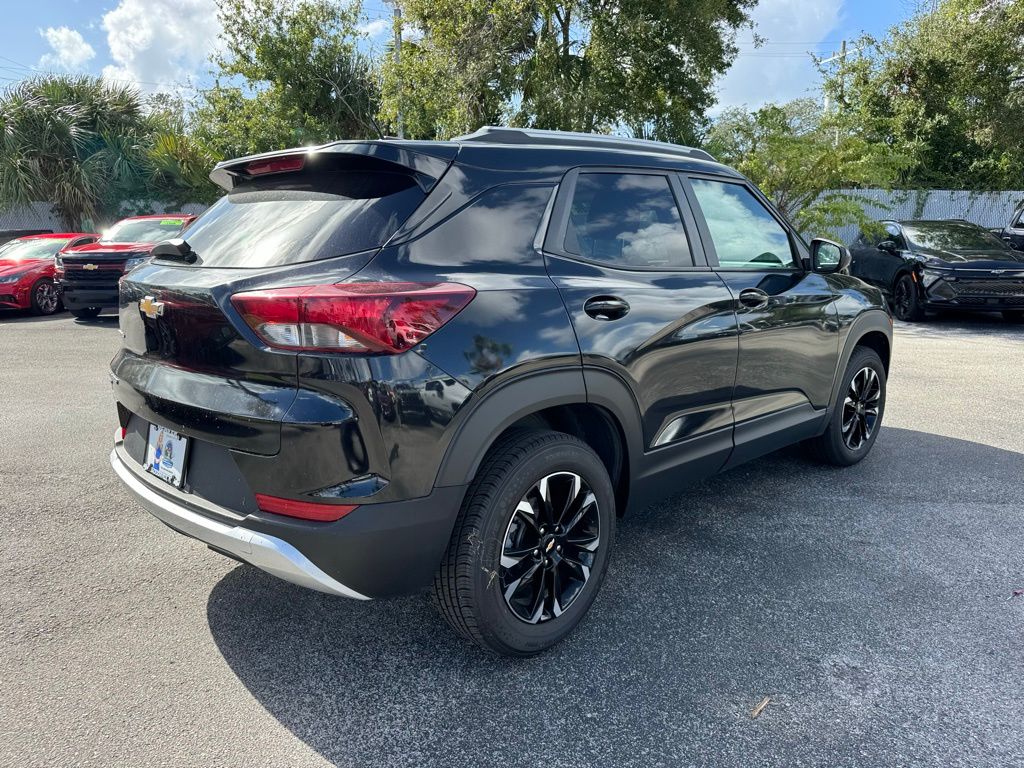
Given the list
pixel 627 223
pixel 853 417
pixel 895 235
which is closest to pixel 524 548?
pixel 627 223

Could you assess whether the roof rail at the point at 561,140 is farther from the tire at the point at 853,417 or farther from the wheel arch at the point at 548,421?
the tire at the point at 853,417

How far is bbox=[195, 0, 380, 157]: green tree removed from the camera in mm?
19422

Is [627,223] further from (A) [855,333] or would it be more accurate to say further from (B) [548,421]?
(A) [855,333]

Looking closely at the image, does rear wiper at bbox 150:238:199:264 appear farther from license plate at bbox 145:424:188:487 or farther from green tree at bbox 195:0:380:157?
green tree at bbox 195:0:380:157

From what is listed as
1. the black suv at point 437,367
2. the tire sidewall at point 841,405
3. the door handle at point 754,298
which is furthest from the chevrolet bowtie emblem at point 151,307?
the tire sidewall at point 841,405

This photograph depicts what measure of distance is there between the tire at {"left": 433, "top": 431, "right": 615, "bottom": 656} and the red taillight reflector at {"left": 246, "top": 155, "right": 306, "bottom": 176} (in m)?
1.22

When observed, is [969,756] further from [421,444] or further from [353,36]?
[353,36]

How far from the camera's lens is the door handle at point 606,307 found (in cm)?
270

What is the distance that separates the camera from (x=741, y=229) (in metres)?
3.72

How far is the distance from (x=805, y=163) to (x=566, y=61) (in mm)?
4841

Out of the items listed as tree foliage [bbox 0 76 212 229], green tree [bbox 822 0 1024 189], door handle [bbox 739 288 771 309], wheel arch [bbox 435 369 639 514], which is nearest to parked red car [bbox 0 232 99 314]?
tree foliage [bbox 0 76 212 229]

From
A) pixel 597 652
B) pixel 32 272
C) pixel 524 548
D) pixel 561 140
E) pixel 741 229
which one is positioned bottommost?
pixel 597 652

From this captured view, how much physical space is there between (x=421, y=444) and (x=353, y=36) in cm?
2128

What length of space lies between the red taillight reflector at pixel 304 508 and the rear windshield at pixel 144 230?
10578mm
